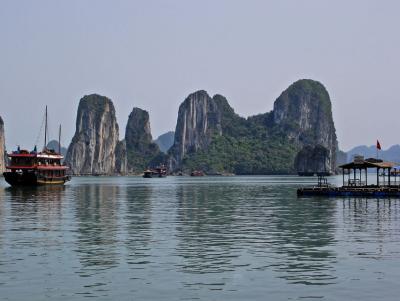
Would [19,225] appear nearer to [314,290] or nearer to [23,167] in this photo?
[314,290]

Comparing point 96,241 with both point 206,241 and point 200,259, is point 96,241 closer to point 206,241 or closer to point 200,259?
point 206,241

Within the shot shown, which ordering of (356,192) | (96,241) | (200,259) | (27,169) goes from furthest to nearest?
(27,169)
(356,192)
(96,241)
(200,259)

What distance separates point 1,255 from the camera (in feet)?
105

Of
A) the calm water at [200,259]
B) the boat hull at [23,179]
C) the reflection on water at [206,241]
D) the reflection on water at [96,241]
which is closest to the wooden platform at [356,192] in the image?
the reflection on water at [206,241]

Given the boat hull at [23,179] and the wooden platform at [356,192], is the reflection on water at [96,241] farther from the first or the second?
the boat hull at [23,179]

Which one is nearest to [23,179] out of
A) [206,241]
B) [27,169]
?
[27,169]

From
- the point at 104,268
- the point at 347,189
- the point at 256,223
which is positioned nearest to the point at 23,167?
the point at 347,189

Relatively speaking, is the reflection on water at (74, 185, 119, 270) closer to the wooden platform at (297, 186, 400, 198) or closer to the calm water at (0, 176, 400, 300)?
the calm water at (0, 176, 400, 300)

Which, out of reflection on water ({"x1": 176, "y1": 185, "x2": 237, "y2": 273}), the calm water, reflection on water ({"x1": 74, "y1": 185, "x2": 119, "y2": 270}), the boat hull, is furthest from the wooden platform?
the boat hull

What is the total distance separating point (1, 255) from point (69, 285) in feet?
29.3

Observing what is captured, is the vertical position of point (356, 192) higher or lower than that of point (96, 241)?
higher

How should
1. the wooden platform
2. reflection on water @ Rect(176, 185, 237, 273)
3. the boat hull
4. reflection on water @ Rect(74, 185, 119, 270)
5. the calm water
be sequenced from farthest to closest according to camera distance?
the boat hull < the wooden platform < reflection on water @ Rect(74, 185, 119, 270) < reflection on water @ Rect(176, 185, 237, 273) < the calm water

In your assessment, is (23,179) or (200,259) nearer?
(200,259)

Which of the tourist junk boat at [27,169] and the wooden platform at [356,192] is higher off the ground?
the tourist junk boat at [27,169]
